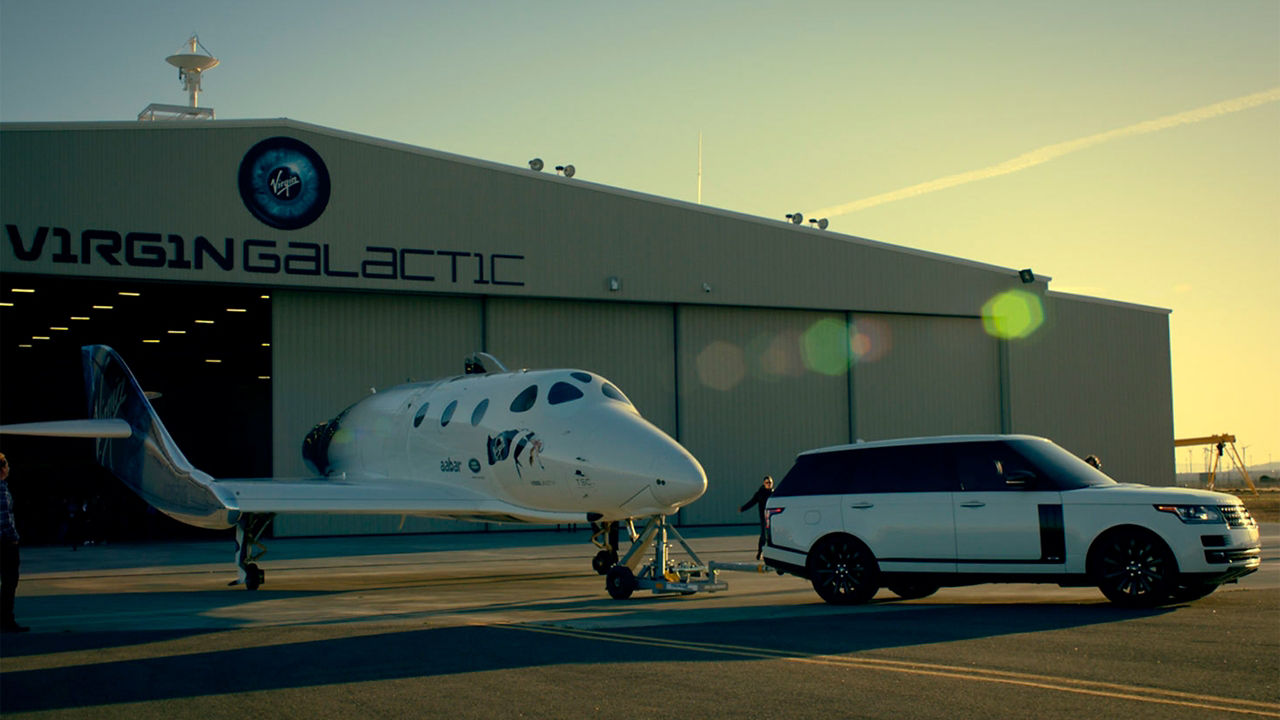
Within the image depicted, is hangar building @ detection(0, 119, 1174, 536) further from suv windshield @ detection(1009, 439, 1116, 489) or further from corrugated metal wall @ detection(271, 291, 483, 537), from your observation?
suv windshield @ detection(1009, 439, 1116, 489)

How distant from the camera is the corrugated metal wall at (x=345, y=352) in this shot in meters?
31.9

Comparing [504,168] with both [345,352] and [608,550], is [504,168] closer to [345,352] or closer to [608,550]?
[345,352]

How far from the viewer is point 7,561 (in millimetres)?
12016

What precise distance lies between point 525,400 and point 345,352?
16858 mm

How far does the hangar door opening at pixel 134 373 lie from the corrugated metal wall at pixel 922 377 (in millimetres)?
19786

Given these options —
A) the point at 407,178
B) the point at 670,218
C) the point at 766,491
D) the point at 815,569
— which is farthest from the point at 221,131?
the point at 815,569

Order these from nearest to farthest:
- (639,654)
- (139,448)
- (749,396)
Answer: (639,654), (139,448), (749,396)

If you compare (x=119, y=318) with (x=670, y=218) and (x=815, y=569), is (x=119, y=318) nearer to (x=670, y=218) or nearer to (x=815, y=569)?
(x=670, y=218)

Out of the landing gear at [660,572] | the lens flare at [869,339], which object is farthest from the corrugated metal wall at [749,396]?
the landing gear at [660,572]

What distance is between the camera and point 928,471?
13266 millimetres

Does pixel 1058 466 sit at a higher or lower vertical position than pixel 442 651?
higher

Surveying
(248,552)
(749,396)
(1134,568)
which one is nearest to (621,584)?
(1134,568)

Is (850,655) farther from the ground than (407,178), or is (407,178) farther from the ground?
(407,178)

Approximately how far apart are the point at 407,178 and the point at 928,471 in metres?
22.9
